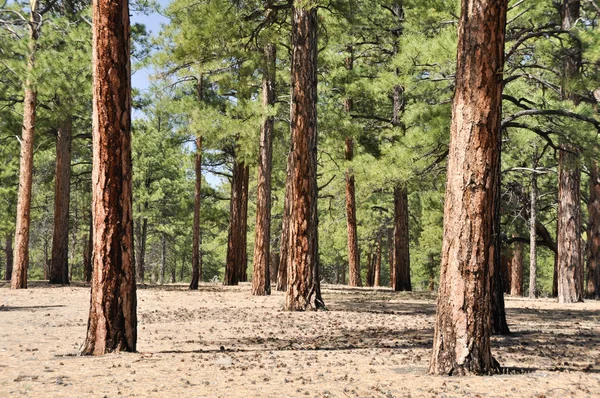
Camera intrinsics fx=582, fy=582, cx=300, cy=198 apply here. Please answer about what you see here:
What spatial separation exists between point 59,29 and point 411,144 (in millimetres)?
10773

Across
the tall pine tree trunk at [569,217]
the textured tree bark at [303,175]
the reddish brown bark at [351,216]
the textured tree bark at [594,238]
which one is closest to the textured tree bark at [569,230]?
the tall pine tree trunk at [569,217]

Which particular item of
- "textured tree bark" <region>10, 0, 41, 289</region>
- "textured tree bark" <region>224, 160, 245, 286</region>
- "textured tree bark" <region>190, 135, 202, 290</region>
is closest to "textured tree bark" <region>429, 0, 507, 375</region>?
"textured tree bark" <region>10, 0, 41, 289</region>

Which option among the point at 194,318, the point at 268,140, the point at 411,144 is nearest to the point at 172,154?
the point at 268,140

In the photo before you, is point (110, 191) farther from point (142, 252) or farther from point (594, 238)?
point (142, 252)

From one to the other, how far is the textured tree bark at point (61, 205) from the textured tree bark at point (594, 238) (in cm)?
1852

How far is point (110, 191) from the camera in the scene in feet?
22.6

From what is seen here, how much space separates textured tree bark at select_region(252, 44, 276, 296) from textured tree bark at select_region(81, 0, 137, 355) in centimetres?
985

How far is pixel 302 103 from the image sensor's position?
12.5 m

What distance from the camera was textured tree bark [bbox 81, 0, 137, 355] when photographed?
Answer: 6898 mm

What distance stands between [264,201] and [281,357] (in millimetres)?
10527

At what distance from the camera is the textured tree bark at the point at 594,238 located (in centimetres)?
2016

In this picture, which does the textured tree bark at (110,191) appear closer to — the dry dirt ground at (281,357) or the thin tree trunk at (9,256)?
the dry dirt ground at (281,357)

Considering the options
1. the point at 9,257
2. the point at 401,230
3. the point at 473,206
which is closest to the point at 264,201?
the point at 401,230

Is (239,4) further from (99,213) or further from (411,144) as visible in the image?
(99,213)
